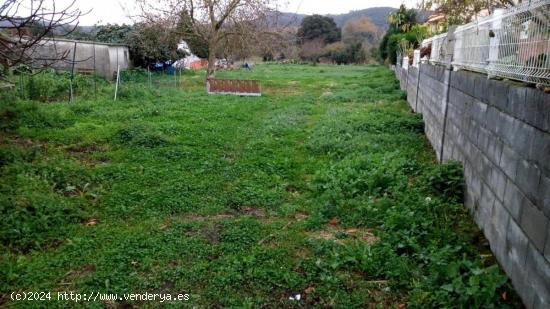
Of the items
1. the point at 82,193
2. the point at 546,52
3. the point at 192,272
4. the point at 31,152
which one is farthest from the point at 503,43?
the point at 31,152

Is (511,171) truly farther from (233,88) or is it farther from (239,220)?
(233,88)

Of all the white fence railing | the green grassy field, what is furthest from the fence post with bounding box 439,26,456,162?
the white fence railing

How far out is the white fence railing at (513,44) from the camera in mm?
2846

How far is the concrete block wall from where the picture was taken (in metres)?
2.54

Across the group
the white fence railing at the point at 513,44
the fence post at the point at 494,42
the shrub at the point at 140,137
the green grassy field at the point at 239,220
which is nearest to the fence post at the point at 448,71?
the green grassy field at the point at 239,220

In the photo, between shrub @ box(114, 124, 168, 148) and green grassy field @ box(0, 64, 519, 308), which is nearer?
green grassy field @ box(0, 64, 519, 308)

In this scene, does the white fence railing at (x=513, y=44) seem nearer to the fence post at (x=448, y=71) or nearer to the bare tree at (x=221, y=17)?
the fence post at (x=448, y=71)

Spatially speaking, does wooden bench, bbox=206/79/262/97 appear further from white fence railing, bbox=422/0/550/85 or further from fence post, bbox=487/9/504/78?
fence post, bbox=487/9/504/78

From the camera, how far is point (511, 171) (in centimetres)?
313

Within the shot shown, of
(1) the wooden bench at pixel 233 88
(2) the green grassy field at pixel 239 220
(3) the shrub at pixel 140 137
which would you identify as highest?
(1) the wooden bench at pixel 233 88

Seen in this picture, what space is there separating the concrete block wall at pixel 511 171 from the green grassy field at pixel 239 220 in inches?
7.7

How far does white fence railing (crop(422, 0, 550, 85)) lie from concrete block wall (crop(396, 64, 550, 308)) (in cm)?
12

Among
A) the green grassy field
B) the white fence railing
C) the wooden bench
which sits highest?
the white fence railing

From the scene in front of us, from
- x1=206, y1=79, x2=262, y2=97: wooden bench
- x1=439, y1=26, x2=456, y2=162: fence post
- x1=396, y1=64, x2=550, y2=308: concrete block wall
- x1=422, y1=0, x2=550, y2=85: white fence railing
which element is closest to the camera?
x1=396, y1=64, x2=550, y2=308: concrete block wall
